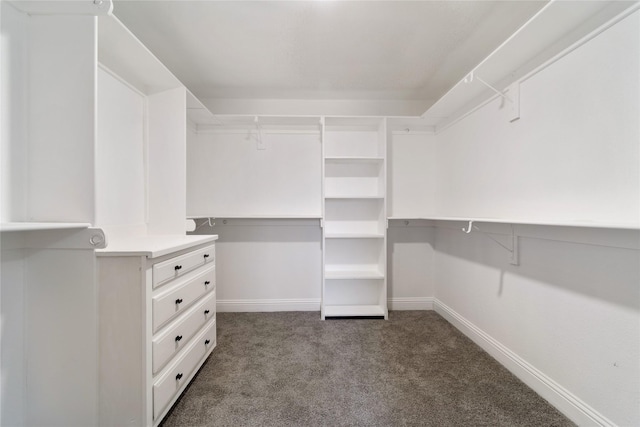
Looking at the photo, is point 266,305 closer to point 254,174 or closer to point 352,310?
point 352,310

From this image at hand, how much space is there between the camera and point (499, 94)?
70.6 inches

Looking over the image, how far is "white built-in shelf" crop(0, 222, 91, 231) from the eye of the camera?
31.5 inches

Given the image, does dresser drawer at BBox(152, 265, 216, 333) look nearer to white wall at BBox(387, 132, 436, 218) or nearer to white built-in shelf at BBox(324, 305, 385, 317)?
white built-in shelf at BBox(324, 305, 385, 317)

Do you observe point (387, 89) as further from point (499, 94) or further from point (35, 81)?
point (35, 81)

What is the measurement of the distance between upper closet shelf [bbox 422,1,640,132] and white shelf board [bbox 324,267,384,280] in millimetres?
1700

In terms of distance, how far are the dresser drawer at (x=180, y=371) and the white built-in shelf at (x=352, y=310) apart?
1.19 meters

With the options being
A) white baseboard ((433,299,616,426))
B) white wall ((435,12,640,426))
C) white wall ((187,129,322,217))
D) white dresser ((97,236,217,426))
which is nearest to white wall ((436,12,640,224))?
white wall ((435,12,640,426))

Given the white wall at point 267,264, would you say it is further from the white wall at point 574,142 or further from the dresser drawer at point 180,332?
the white wall at point 574,142

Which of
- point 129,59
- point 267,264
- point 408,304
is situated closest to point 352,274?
point 408,304

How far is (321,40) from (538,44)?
1.34m

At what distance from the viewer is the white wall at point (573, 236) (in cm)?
110

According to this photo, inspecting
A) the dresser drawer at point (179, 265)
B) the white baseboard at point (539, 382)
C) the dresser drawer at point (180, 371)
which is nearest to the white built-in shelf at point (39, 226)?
the dresser drawer at point (179, 265)

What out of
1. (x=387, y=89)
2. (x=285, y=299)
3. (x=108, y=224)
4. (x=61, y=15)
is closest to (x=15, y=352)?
(x=108, y=224)

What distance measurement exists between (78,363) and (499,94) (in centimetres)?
285
